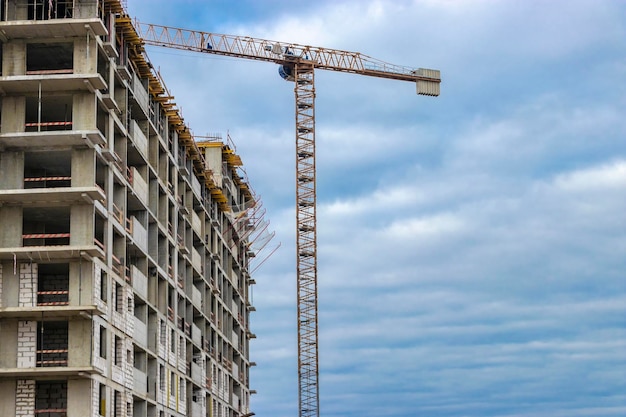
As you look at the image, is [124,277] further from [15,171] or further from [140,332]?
[15,171]

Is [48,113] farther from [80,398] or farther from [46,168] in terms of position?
[80,398]

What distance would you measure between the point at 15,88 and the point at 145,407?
2394cm

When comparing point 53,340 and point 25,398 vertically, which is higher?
point 53,340

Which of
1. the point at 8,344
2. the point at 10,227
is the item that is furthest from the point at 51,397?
the point at 10,227

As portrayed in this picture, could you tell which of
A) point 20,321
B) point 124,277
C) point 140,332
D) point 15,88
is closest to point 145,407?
point 140,332

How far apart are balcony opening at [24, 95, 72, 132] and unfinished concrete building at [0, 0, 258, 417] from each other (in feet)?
0.41

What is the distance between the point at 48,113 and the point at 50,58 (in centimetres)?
351

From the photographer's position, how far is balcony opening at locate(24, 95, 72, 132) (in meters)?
69.9

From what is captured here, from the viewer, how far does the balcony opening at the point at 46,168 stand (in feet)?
229

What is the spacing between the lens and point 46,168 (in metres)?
73.6

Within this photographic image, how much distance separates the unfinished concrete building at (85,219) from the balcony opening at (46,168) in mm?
126

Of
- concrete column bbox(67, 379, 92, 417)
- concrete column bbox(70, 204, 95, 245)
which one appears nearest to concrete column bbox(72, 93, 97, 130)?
concrete column bbox(70, 204, 95, 245)

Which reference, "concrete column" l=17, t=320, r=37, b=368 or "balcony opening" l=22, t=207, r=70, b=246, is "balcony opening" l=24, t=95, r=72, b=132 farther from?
"concrete column" l=17, t=320, r=37, b=368

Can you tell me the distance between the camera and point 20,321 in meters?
66.5
